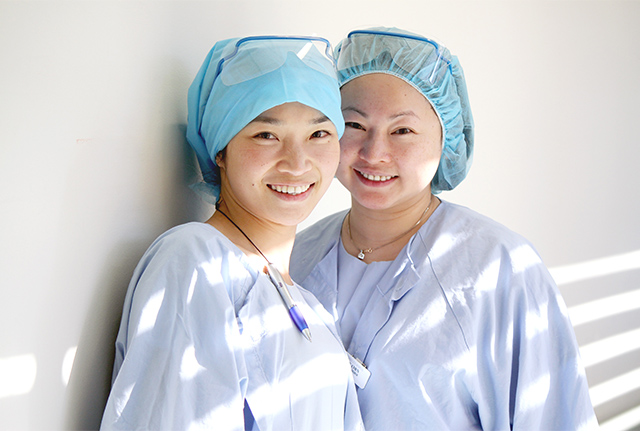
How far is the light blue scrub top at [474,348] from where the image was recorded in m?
1.58

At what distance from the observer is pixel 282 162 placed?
1404mm

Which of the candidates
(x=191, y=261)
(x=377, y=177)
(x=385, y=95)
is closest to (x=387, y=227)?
(x=377, y=177)

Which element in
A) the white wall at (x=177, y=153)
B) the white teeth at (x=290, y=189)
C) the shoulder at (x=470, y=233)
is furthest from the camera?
the shoulder at (x=470, y=233)

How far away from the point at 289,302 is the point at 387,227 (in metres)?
0.61

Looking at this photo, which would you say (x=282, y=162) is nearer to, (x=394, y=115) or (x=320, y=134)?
(x=320, y=134)

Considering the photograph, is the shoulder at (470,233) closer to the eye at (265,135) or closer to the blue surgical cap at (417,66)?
the blue surgical cap at (417,66)

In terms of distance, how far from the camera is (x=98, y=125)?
116cm

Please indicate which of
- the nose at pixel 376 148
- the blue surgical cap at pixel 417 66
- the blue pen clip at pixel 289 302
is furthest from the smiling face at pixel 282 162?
the blue surgical cap at pixel 417 66

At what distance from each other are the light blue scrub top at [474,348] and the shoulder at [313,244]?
32cm

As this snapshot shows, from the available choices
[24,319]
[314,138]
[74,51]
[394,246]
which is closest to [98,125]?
[74,51]

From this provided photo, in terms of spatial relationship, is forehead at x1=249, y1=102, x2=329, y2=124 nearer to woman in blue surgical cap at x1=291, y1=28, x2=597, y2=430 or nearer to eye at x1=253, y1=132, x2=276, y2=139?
eye at x1=253, y1=132, x2=276, y2=139

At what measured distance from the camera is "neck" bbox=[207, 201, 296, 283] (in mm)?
1453

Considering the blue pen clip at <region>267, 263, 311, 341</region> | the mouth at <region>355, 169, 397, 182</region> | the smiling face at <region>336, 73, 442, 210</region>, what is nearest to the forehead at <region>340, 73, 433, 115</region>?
the smiling face at <region>336, 73, 442, 210</region>

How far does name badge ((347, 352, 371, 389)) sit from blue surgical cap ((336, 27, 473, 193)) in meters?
0.74
